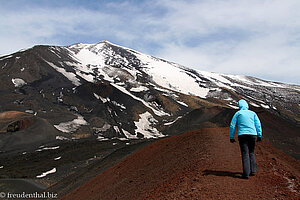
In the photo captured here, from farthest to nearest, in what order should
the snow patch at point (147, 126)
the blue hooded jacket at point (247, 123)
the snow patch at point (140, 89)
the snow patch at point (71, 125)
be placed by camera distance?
1. the snow patch at point (140, 89)
2. the snow patch at point (147, 126)
3. the snow patch at point (71, 125)
4. the blue hooded jacket at point (247, 123)

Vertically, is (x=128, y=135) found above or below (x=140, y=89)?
below

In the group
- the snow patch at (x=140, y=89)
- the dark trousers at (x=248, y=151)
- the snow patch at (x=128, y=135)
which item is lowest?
the snow patch at (x=128, y=135)

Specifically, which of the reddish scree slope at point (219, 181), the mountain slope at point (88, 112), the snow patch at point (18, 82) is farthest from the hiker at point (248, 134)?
the snow patch at point (18, 82)

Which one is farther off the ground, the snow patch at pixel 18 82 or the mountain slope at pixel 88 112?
the snow patch at pixel 18 82

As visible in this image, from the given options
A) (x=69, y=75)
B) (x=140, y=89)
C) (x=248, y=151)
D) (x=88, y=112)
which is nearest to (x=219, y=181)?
(x=248, y=151)

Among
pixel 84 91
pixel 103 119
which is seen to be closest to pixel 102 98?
pixel 84 91

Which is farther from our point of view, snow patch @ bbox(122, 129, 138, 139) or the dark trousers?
snow patch @ bbox(122, 129, 138, 139)

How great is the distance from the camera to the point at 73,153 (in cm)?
3328

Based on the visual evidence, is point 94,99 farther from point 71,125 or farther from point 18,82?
point 18,82

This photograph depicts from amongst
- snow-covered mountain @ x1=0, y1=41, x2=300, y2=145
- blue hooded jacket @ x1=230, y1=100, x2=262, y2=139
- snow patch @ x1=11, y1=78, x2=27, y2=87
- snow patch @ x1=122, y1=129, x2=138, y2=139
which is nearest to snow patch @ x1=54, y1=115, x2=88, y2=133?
snow-covered mountain @ x1=0, y1=41, x2=300, y2=145

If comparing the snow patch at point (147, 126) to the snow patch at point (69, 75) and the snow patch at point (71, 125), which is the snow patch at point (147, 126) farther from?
the snow patch at point (69, 75)

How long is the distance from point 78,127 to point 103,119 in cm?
769

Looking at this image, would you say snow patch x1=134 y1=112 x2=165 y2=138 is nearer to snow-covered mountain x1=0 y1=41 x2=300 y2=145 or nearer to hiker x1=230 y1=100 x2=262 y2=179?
snow-covered mountain x1=0 y1=41 x2=300 y2=145

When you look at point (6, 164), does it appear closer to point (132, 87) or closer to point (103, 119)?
point (103, 119)
